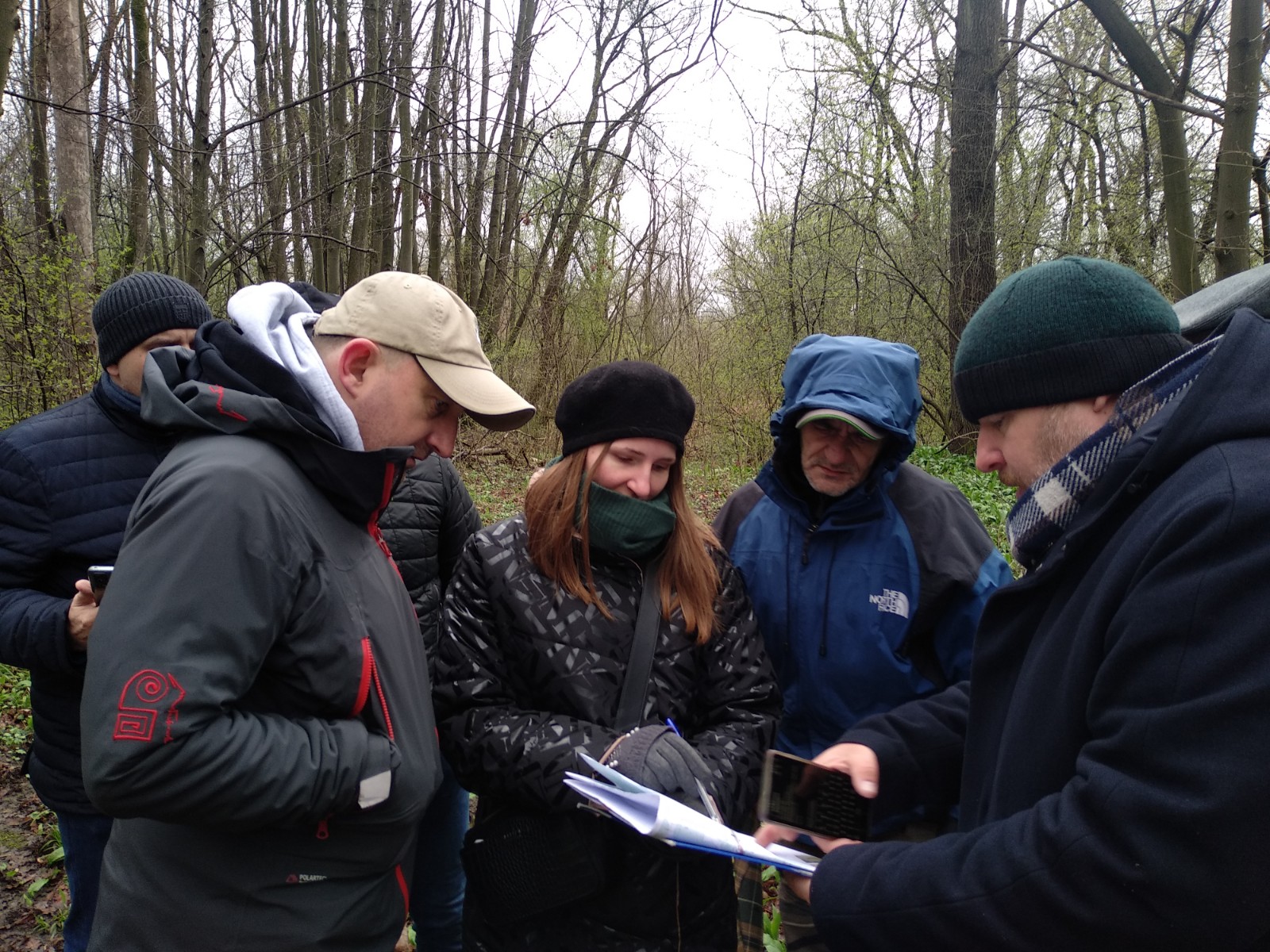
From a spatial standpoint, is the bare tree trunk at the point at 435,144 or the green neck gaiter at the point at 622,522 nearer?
the green neck gaiter at the point at 622,522

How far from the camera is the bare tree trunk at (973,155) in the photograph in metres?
10.1

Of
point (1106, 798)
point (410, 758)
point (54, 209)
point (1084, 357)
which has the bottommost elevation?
point (410, 758)

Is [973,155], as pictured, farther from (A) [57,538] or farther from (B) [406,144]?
(A) [57,538]

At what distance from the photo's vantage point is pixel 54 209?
260 inches

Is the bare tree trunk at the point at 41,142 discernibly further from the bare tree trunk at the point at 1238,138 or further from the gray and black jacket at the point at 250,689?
the bare tree trunk at the point at 1238,138

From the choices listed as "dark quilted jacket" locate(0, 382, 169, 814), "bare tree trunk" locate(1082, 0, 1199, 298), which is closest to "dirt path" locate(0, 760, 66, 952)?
"dark quilted jacket" locate(0, 382, 169, 814)

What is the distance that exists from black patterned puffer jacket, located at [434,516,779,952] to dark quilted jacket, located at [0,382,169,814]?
42.6 inches

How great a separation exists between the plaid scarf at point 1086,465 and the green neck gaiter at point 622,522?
913 millimetres

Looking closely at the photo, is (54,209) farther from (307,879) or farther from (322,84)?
(307,879)

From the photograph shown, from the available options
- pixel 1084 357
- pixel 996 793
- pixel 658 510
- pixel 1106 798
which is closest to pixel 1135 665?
pixel 1106 798

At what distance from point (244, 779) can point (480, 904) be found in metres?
0.87

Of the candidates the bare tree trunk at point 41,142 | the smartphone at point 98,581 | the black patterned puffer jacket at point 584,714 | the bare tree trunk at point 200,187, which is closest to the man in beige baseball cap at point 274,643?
the black patterned puffer jacket at point 584,714

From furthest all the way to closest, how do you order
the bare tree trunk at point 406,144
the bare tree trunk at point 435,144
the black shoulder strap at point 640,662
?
the bare tree trunk at point 435,144 → the bare tree trunk at point 406,144 → the black shoulder strap at point 640,662

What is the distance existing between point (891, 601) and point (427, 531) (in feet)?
5.13
